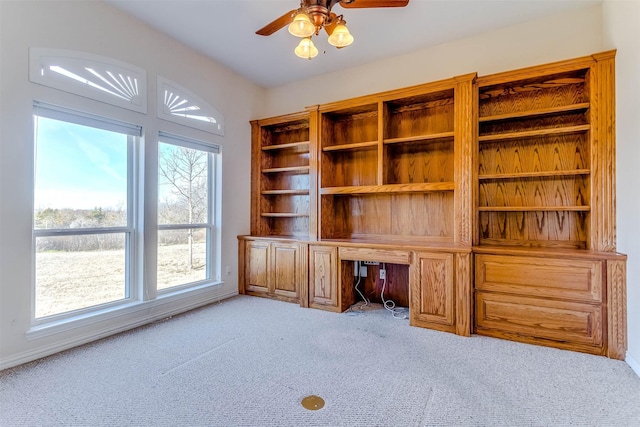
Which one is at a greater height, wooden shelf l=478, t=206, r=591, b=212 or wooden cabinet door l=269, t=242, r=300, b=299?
wooden shelf l=478, t=206, r=591, b=212

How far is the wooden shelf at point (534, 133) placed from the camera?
2672mm

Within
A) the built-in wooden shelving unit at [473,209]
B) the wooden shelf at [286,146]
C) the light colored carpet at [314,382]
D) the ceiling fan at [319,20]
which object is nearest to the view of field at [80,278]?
the light colored carpet at [314,382]

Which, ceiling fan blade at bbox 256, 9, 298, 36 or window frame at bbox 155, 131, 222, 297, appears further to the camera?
window frame at bbox 155, 131, 222, 297

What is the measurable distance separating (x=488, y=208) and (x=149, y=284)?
3.51 m

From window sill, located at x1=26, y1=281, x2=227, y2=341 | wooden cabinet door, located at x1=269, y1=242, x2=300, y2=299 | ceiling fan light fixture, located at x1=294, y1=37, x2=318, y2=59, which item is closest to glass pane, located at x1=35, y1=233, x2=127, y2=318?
window sill, located at x1=26, y1=281, x2=227, y2=341

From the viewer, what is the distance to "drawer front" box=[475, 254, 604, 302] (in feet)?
8.14

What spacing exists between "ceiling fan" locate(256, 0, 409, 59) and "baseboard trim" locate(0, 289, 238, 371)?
286cm

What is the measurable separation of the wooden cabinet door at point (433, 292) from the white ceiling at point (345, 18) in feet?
7.62

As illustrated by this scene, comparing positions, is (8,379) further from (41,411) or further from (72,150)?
(72,150)

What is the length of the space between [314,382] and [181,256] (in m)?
2.29

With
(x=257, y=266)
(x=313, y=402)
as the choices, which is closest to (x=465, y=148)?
(x=313, y=402)

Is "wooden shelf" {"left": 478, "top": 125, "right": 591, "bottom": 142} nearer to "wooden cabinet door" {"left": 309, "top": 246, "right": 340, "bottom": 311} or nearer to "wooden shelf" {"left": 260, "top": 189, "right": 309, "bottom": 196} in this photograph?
"wooden cabinet door" {"left": 309, "top": 246, "right": 340, "bottom": 311}

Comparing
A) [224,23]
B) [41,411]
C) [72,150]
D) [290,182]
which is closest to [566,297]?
[290,182]

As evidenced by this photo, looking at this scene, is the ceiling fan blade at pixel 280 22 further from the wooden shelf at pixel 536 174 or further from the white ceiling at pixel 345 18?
the wooden shelf at pixel 536 174
